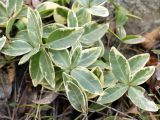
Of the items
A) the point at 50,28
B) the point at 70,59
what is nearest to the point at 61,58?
the point at 70,59

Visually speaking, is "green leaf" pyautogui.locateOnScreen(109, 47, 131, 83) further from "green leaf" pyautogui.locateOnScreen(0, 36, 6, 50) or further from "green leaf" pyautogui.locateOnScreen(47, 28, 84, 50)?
"green leaf" pyautogui.locateOnScreen(0, 36, 6, 50)

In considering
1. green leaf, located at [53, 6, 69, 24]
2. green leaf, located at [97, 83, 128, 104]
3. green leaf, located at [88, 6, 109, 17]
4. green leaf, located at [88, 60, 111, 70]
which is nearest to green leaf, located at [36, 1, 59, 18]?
green leaf, located at [53, 6, 69, 24]

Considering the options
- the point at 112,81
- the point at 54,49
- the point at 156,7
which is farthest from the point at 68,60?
the point at 156,7

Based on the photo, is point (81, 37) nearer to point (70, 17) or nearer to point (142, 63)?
point (70, 17)

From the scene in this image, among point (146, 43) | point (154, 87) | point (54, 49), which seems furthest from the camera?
point (146, 43)

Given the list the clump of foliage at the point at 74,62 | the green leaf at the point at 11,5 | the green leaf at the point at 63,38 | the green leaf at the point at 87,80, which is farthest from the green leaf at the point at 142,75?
the green leaf at the point at 11,5

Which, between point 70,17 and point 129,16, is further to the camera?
point 129,16

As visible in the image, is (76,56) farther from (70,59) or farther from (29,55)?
(29,55)
